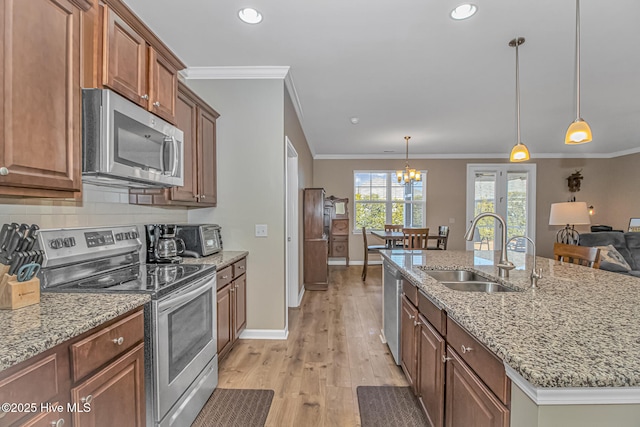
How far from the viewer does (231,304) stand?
8.30ft

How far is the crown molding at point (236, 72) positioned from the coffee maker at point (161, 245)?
1.56 meters

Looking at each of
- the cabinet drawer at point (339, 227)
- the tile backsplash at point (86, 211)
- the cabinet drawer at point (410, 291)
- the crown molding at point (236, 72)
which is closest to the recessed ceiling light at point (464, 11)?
the crown molding at point (236, 72)

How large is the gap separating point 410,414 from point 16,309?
206 centimetres

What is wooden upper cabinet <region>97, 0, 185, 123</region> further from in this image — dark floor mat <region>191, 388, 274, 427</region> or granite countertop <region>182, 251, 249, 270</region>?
dark floor mat <region>191, 388, 274, 427</region>

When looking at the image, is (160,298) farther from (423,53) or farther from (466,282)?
(423,53)

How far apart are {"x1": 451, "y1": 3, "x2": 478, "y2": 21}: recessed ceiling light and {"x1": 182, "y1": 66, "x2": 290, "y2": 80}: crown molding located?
1474 millimetres

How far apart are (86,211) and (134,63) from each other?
0.93 meters

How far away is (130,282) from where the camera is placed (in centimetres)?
163

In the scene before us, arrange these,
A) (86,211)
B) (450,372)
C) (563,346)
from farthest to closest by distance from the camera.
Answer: (86,211) → (450,372) → (563,346)

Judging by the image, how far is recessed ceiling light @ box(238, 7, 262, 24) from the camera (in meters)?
2.07

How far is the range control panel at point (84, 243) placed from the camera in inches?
60.4

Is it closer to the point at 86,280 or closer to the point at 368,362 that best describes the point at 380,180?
the point at 368,362

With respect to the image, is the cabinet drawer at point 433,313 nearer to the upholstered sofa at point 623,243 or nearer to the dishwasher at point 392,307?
the dishwasher at point 392,307

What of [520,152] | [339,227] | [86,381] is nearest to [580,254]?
[520,152]
